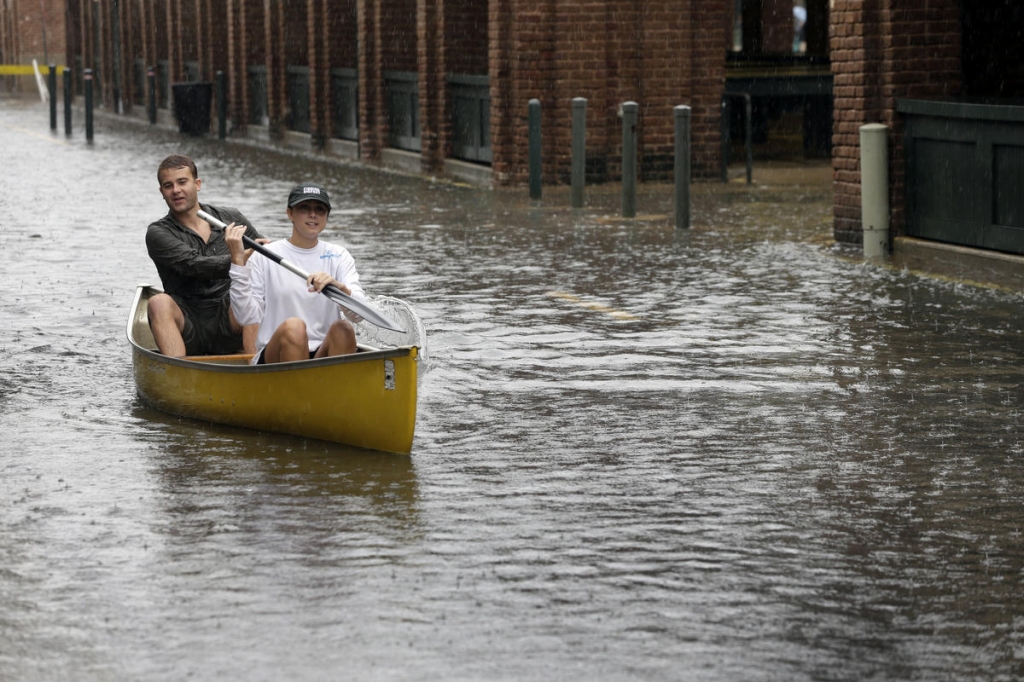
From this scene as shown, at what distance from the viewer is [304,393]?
27.8 feet

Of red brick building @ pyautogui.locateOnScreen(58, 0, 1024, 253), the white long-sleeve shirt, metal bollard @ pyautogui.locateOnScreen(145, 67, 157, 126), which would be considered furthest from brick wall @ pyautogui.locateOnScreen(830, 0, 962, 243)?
metal bollard @ pyautogui.locateOnScreen(145, 67, 157, 126)

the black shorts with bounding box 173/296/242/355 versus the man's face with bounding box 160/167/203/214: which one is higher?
the man's face with bounding box 160/167/203/214

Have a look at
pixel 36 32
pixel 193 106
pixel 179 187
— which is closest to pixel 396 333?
pixel 179 187

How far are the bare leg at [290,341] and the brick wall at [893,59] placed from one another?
8679mm

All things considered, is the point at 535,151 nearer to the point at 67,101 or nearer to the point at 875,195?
the point at 875,195

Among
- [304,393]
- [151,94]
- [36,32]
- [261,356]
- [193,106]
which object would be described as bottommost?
[304,393]

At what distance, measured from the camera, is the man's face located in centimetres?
939

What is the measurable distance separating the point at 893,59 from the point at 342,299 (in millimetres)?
8705

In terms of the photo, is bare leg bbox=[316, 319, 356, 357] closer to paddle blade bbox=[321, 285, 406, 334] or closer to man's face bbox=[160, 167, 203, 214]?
paddle blade bbox=[321, 285, 406, 334]

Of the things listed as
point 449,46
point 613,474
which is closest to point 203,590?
point 613,474

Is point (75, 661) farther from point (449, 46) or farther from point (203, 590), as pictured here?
point (449, 46)

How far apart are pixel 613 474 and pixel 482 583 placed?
1756 millimetres

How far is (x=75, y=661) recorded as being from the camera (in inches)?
214

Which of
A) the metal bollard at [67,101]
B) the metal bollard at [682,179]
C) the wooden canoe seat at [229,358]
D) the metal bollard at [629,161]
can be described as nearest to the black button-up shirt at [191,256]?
the wooden canoe seat at [229,358]
